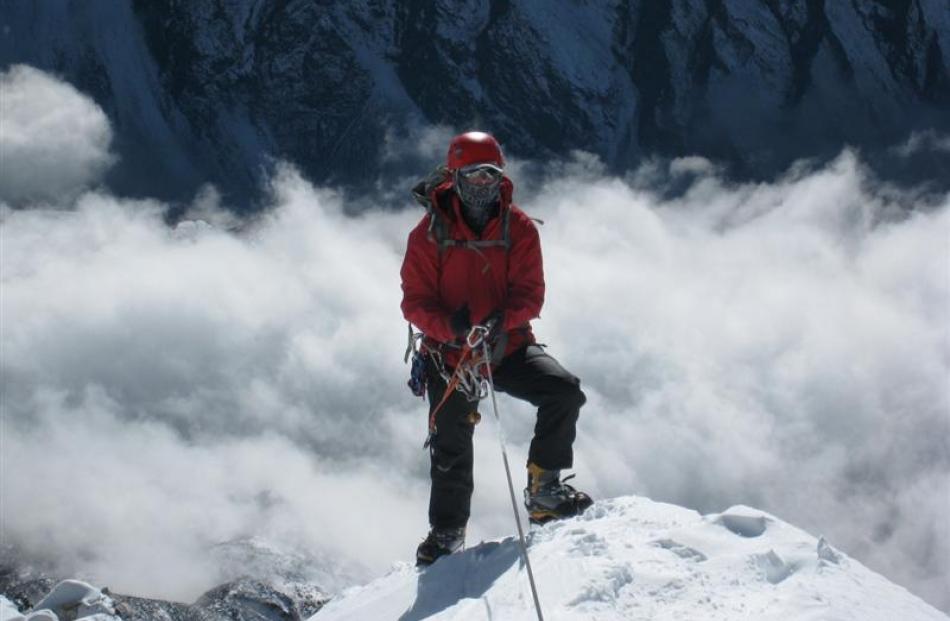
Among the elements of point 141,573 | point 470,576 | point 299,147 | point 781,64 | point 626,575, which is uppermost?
point 299,147

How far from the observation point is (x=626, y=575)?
12.6 feet

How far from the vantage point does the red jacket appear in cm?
484

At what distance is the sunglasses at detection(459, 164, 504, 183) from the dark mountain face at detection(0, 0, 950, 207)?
6543 cm

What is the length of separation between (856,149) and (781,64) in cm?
2002

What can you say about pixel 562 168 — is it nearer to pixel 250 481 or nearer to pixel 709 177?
pixel 709 177

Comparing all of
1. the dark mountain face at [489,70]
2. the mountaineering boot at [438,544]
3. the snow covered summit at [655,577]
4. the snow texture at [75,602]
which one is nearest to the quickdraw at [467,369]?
the mountaineering boot at [438,544]

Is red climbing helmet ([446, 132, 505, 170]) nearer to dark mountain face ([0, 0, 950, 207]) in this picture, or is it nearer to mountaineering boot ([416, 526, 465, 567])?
mountaineering boot ([416, 526, 465, 567])

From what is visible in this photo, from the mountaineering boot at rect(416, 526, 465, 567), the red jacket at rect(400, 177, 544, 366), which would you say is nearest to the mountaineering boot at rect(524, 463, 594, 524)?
the mountaineering boot at rect(416, 526, 465, 567)

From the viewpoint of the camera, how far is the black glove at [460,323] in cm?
475

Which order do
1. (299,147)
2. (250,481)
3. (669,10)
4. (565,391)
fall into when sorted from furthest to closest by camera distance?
(250,481)
(299,147)
(669,10)
(565,391)

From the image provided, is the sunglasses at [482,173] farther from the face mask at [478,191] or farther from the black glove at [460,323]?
the black glove at [460,323]

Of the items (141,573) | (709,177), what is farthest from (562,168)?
(141,573)

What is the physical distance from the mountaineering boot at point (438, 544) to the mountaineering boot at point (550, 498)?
18.6 inches

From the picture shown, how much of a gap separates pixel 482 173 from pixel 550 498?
1960 mm
